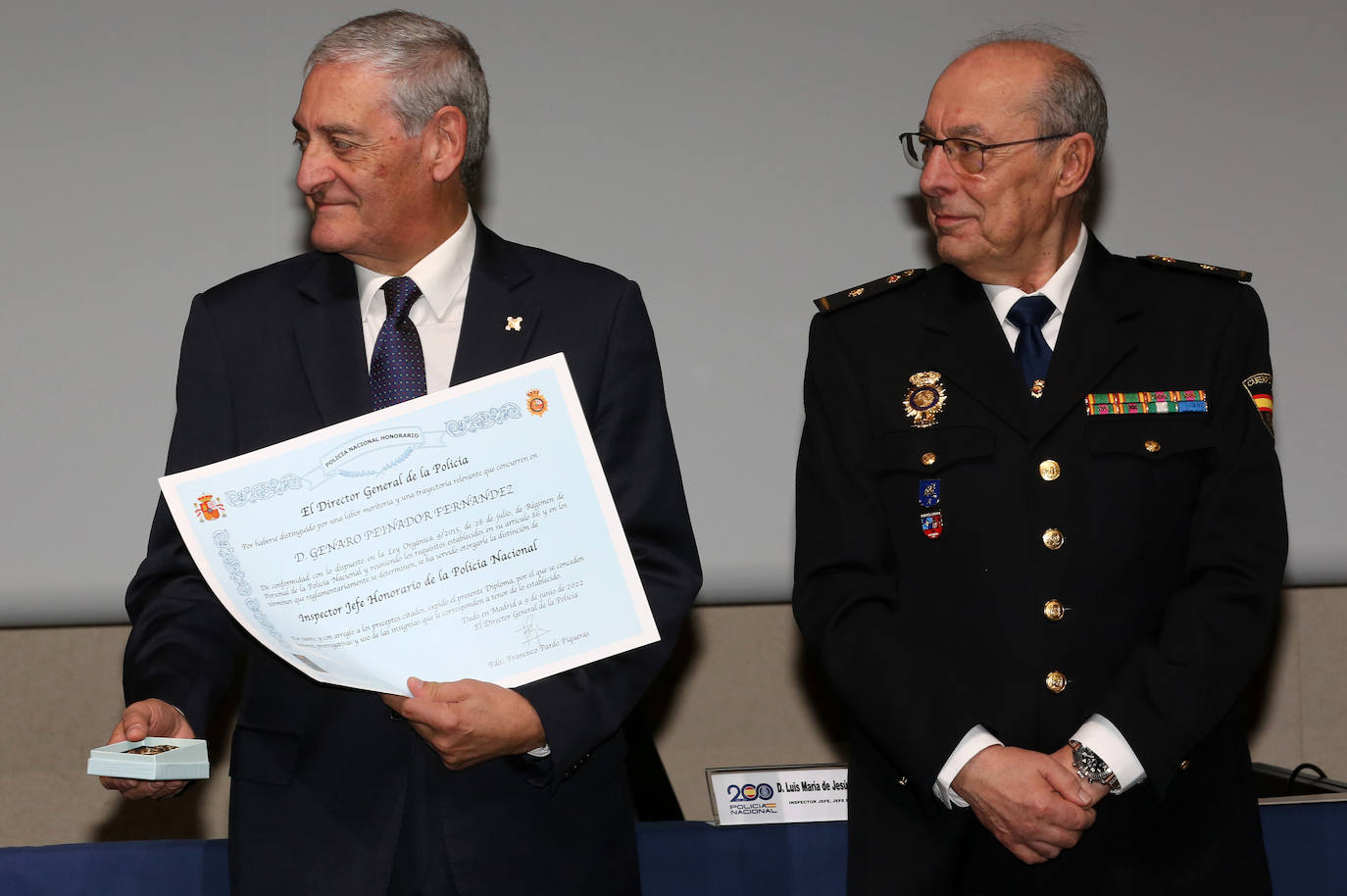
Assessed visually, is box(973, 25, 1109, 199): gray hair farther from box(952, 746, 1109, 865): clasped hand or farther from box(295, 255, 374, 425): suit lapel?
box(295, 255, 374, 425): suit lapel

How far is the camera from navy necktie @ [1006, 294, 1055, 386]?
2.06 m

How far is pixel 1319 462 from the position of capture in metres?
3.27

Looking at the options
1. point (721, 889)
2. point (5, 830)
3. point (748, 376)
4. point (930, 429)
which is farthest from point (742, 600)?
point (5, 830)

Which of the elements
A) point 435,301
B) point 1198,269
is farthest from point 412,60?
point 1198,269

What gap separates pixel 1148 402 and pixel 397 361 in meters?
1.01

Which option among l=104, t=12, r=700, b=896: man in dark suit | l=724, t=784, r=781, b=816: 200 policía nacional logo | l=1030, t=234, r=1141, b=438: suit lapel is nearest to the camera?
l=104, t=12, r=700, b=896: man in dark suit

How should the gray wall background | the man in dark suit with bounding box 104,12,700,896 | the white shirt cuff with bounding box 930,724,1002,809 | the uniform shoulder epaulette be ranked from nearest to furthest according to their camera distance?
the man in dark suit with bounding box 104,12,700,896, the white shirt cuff with bounding box 930,724,1002,809, the uniform shoulder epaulette, the gray wall background

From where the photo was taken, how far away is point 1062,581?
195 cm

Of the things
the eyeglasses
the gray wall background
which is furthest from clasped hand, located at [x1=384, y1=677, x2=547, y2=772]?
the gray wall background

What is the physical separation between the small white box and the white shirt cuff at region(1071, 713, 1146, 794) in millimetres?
1078

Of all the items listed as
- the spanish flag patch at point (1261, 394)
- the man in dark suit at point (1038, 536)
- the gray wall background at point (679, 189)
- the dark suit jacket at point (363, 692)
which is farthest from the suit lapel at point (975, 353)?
the gray wall background at point (679, 189)

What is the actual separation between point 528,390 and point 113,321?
1702mm
